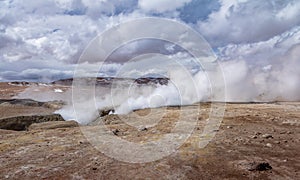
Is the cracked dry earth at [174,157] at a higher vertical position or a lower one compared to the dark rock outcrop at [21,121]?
lower

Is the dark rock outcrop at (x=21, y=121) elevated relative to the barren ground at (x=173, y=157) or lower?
elevated

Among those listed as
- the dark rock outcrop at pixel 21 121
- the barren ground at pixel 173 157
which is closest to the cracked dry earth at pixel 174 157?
the barren ground at pixel 173 157

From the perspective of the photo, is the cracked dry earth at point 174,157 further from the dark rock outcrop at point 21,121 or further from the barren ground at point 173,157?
the dark rock outcrop at point 21,121

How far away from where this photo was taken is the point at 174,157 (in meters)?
11.6

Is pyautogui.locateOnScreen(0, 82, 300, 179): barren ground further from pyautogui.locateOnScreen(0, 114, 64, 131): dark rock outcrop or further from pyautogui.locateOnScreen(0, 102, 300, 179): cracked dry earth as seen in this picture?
pyautogui.locateOnScreen(0, 114, 64, 131): dark rock outcrop

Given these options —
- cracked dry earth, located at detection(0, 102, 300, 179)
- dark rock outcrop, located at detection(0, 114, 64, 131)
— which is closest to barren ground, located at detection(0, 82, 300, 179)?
cracked dry earth, located at detection(0, 102, 300, 179)

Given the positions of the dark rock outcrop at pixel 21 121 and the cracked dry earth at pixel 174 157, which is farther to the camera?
the dark rock outcrop at pixel 21 121

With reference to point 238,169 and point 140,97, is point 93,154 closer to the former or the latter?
point 238,169

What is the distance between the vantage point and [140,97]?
30234mm

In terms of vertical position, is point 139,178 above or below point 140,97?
below

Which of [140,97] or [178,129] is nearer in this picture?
[178,129]

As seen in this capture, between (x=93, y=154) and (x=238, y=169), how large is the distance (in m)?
5.61

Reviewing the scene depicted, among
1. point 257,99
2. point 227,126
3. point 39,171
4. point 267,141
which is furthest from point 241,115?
point 257,99

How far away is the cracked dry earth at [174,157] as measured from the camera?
33.2ft
